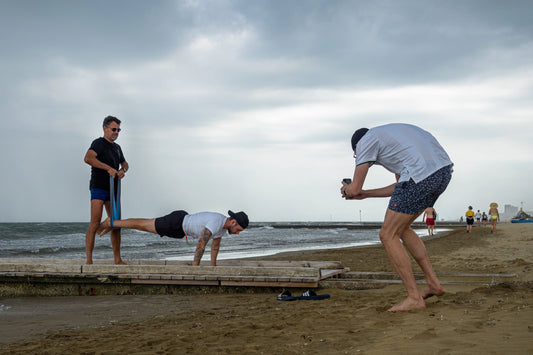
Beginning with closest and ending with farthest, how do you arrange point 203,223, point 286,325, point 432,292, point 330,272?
point 286,325, point 432,292, point 203,223, point 330,272

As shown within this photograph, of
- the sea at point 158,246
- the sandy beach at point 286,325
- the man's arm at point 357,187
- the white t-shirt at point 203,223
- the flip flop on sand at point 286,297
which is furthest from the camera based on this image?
the sea at point 158,246

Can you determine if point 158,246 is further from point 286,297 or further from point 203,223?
point 286,297

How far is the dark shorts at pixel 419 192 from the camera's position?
13.4 feet

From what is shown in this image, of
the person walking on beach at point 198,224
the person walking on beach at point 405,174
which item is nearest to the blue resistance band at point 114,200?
the person walking on beach at point 198,224

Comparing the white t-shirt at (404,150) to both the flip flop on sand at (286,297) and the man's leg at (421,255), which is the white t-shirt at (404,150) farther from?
the flip flop on sand at (286,297)

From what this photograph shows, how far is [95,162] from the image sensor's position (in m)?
6.91

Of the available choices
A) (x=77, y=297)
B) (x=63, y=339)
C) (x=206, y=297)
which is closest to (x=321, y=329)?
(x=63, y=339)

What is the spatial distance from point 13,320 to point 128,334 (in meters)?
2.06

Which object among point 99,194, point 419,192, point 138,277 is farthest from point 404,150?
point 99,194

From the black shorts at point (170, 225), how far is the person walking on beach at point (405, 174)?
10.2 feet

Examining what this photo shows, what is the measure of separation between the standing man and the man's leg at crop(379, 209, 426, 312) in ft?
14.3

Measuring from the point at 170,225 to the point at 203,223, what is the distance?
0.48m

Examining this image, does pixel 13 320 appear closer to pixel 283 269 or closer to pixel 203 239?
pixel 203 239

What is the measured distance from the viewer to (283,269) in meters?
6.35
